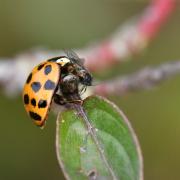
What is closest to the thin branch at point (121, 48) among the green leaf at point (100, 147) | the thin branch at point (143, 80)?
the thin branch at point (143, 80)

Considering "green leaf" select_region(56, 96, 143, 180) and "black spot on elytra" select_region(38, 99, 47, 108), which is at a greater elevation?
"black spot on elytra" select_region(38, 99, 47, 108)

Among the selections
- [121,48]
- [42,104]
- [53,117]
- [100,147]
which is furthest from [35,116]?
[53,117]

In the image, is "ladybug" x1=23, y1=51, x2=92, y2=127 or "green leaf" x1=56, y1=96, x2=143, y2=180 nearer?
"green leaf" x1=56, y1=96, x2=143, y2=180

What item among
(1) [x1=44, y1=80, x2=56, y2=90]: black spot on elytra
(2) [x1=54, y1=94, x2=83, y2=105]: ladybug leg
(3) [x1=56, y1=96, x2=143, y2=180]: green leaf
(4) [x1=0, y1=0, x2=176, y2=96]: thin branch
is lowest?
(3) [x1=56, y1=96, x2=143, y2=180]: green leaf

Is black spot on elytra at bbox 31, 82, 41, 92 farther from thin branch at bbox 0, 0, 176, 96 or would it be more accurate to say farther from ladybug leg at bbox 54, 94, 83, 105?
thin branch at bbox 0, 0, 176, 96

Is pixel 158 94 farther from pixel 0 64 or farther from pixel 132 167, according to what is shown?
pixel 132 167

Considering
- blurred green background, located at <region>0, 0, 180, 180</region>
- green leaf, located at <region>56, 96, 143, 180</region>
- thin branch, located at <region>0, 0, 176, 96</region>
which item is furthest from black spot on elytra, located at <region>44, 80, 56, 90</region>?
blurred green background, located at <region>0, 0, 180, 180</region>

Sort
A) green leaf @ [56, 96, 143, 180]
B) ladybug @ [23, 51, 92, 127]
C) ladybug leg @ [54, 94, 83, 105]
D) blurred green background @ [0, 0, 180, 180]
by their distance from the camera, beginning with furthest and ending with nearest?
1. blurred green background @ [0, 0, 180, 180]
2. ladybug @ [23, 51, 92, 127]
3. ladybug leg @ [54, 94, 83, 105]
4. green leaf @ [56, 96, 143, 180]

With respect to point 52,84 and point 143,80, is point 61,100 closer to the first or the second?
point 52,84
